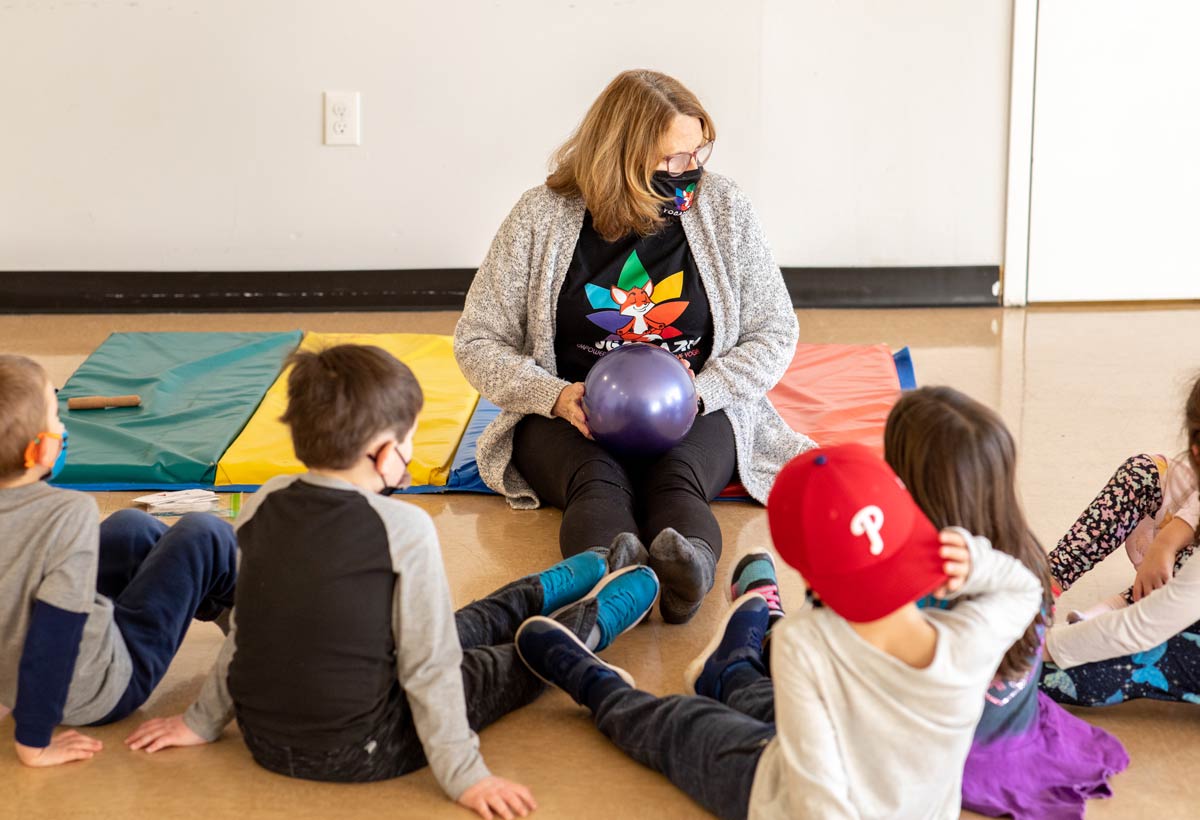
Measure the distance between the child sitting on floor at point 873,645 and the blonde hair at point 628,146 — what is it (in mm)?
1510

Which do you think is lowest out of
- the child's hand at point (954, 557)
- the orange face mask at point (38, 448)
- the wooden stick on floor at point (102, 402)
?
the wooden stick on floor at point (102, 402)

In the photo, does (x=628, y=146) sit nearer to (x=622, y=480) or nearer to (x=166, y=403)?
(x=622, y=480)

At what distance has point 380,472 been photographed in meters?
1.95

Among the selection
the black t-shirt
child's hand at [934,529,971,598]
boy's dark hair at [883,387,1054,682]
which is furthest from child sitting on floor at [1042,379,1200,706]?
the black t-shirt

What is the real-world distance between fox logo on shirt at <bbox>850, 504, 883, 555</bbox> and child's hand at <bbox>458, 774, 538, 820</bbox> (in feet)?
2.53

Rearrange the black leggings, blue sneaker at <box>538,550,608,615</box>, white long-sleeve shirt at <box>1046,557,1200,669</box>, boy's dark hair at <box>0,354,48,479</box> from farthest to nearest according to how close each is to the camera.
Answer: the black leggings, blue sneaker at <box>538,550,608,615</box>, white long-sleeve shirt at <box>1046,557,1200,669</box>, boy's dark hair at <box>0,354,48,479</box>

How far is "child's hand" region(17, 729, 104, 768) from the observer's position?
210cm

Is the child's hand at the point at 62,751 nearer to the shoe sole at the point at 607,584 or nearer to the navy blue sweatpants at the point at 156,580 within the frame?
the navy blue sweatpants at the point at 156,580

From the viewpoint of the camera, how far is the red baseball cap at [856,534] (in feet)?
4.93

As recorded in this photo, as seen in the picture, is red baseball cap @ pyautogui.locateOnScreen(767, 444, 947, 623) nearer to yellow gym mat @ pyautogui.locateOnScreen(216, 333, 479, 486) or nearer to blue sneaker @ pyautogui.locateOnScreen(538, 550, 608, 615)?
blue sneaker @ pyautogui.locateOnScreen(538, 550, 608, 615)

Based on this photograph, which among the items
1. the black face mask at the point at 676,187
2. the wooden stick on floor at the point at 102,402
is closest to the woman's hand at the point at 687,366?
the black face mask at the point at 676,187

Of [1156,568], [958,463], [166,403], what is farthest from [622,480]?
[166,403]

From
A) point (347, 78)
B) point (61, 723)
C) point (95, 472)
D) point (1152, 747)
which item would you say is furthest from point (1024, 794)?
point (347, 78)

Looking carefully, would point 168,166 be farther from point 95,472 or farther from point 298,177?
point 95,472
